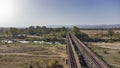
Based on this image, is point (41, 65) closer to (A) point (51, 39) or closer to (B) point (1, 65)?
(B) point (1, 65)

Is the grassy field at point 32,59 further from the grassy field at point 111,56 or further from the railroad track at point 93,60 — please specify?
the grassy field at point 111,56

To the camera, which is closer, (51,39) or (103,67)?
(103,67)

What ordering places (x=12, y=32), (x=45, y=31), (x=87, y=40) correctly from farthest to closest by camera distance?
(x=45, y=31) → (x=12, y=32) → (x=87, y=40)

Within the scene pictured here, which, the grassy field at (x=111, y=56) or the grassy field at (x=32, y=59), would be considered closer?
the grassy field at (x=32, y=59)

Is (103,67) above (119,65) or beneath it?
above

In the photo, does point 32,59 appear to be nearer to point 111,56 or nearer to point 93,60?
point 111,56

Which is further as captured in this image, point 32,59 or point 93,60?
point 32,59

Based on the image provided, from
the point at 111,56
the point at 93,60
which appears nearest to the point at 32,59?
the point at 111,56

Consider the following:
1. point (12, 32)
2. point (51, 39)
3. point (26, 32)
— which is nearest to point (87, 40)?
point (51, 39)

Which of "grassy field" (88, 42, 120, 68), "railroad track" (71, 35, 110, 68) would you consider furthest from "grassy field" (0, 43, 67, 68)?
"grassy field" (88, 42, 120, 68)

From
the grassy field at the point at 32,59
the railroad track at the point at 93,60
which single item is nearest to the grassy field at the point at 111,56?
the railroad track at the point at 93,60

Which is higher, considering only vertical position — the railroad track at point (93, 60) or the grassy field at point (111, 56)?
the railroad track at point (93, 60)
